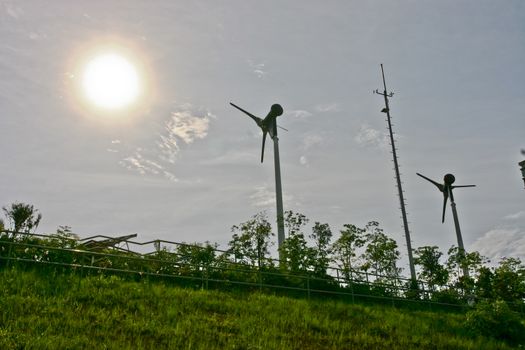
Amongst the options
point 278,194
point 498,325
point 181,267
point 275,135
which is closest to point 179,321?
point 181,267

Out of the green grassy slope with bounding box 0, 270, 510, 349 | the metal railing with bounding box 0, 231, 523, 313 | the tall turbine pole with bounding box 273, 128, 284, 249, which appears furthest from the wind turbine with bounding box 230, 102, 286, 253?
the green grassy slope with bounding box 0, 270, 510, 349

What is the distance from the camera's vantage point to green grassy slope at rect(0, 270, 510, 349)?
501 inches

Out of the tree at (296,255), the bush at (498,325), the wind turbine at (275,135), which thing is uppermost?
the wind turbine at (275,135)

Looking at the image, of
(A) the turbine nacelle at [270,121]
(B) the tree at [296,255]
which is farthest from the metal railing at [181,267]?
(A) the turbine nacelle at [270,121]

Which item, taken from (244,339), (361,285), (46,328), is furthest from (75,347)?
(361,285)

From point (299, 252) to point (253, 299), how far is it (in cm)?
958

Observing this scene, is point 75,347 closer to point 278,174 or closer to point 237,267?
point 237,267

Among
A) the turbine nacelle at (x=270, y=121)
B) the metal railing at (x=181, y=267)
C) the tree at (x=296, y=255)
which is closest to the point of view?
the metal railing at (x=181, y=267)

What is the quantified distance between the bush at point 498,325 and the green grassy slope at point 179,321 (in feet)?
2.57

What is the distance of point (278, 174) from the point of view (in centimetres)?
3675

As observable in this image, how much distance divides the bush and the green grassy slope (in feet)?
2.57

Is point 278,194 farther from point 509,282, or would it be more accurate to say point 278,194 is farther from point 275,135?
point 509,282

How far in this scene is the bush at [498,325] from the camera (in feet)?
68.9

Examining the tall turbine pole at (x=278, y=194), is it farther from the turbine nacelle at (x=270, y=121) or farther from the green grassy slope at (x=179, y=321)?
the green grassy slope at (x=179, y=321)
